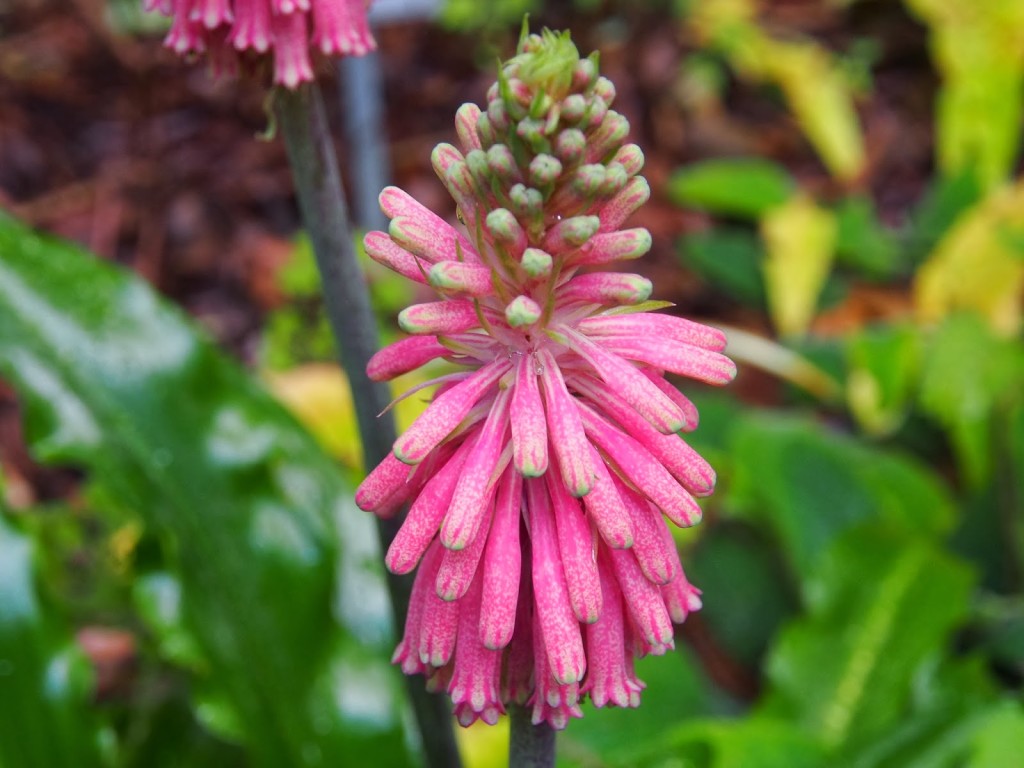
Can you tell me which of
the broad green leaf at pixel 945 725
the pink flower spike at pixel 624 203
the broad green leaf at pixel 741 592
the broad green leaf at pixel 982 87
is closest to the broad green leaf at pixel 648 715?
the broad green leaf at pixel 741 592

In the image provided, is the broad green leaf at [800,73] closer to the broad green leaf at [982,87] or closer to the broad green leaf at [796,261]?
the broad green leaf at [982,87]

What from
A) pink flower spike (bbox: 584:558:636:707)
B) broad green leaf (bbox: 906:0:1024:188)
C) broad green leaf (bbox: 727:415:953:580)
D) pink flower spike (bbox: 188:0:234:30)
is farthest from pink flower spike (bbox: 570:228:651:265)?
broad green leaf (bbox: 906:0:1024:188)

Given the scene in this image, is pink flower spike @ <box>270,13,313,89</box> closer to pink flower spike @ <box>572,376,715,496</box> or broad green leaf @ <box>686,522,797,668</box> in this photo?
pink flower spike @ <box>572,376,715,496</box>

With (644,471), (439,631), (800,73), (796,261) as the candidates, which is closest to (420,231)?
(644,471)

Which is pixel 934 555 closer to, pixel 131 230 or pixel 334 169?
pixel 334 169

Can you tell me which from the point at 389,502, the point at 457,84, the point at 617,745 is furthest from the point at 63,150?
the point at 389,502
